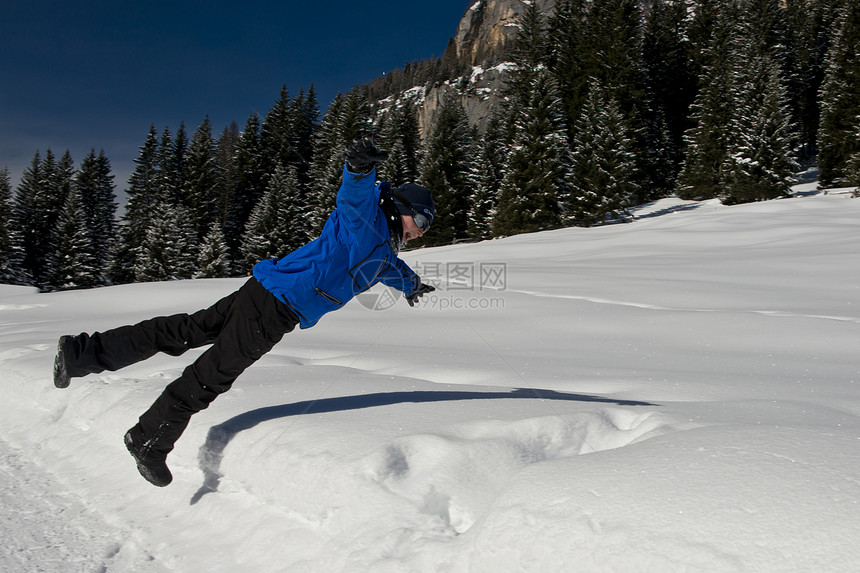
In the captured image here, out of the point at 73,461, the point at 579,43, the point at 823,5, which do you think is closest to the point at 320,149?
the point at 579,43

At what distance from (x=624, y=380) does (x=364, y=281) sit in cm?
165

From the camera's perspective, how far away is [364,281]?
2551 millimetres

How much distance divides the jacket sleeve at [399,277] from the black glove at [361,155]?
0.60 meters

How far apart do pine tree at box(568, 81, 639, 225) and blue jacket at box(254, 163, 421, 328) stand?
2520 centimetres

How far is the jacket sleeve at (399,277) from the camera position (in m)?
2.87

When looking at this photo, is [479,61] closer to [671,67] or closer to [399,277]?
[671,67]

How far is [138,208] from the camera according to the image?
45375mm

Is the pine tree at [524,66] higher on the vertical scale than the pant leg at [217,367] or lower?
higher

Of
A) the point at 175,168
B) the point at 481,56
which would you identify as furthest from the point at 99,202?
the point at 481,56

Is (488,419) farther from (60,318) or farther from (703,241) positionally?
(703,241)

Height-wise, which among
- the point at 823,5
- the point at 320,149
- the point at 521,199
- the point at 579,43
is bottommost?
the point at 521,199

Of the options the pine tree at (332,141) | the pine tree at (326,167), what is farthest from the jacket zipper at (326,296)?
the pine tree at (332,141)

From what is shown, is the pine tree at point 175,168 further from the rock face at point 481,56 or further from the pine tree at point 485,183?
the rock face at point 481,56

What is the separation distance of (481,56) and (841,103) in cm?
9346
